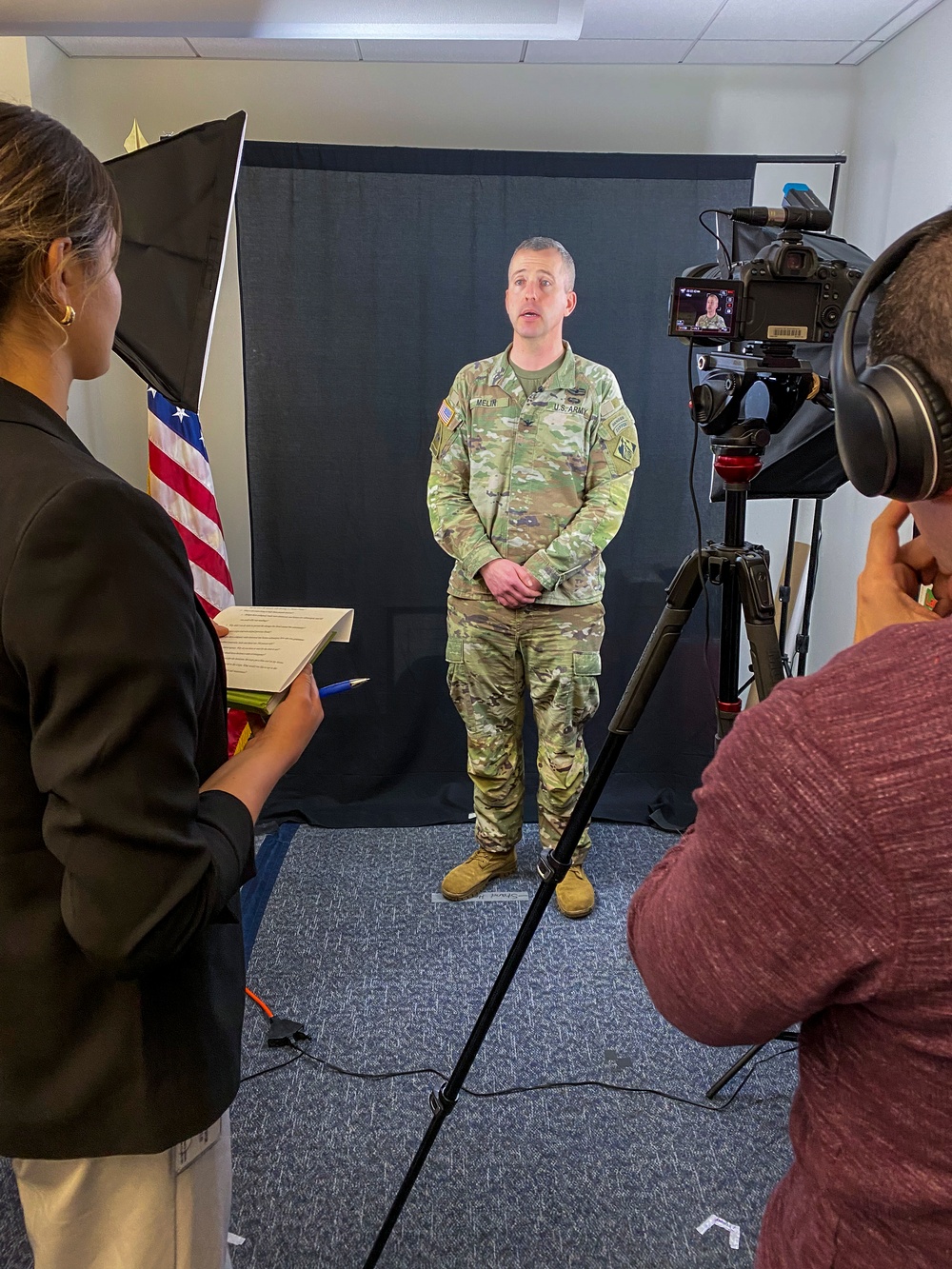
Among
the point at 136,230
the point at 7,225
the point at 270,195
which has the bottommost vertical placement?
the point at 7,225

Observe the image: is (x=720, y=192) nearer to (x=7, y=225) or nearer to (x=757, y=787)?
(x=7, y=225)

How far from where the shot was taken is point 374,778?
3162 mm

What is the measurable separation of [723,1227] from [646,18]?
3088mm

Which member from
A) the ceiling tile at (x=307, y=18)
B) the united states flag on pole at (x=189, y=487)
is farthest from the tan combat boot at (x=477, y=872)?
the ceiling tile at (x=307, y=18)

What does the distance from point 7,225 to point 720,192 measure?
2.69 m

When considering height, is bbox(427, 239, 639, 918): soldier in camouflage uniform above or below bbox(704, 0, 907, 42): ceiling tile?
below

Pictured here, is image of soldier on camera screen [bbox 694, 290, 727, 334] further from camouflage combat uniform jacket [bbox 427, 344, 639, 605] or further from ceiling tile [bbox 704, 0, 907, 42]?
ceiling tile [bbox 704, 0, 907, 42]

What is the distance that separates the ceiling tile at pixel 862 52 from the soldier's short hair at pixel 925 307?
292cm

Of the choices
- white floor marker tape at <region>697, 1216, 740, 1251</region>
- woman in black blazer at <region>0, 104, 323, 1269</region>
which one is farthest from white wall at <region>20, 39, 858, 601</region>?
woman in black blazer at <region>0, 104, 323, 1269</region>

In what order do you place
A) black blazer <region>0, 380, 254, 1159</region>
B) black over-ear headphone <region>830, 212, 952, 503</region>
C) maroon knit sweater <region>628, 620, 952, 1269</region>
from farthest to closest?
black blazer <region>0, 380, 254, 1159</region>, black over-ear headphone <region>830, 212, 952, 503</region>, maroon knit sweater <region>628, 620, 952, 1269</region>

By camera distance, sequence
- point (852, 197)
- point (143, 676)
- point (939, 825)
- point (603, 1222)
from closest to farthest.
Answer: point (939, 825)
point (143, 676)
point (603, 1222)
point (852, 197)

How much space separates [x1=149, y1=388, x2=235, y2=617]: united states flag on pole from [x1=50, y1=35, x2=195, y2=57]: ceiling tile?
1100mm

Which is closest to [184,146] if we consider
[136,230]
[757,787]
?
[136,230]

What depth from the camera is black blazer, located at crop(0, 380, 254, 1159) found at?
0.63 m
